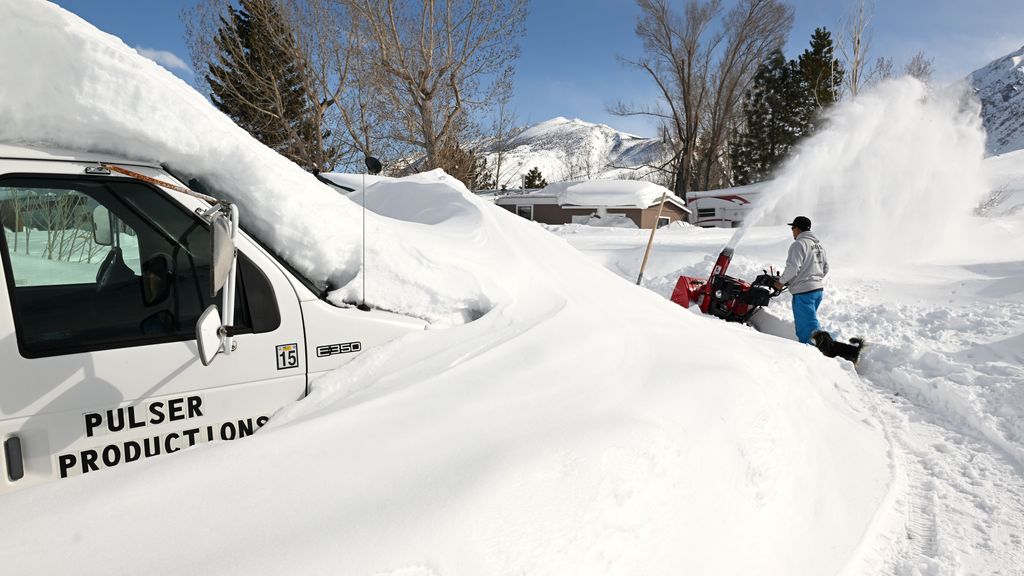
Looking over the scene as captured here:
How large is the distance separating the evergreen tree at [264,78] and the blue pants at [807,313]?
840 inches


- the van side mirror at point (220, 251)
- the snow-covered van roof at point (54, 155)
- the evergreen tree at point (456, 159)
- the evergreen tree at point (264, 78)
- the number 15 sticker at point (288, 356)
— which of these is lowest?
the number 15 sticker at point (288, 356)

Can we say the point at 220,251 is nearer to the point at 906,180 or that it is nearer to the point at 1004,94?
the point at 906,180

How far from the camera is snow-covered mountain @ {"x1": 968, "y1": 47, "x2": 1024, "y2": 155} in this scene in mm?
148062

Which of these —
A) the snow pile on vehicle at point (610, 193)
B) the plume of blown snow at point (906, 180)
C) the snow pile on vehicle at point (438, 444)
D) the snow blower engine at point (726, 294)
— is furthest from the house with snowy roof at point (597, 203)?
the snow pile on vehicle at point (438, 444)

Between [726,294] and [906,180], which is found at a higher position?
[906,180]

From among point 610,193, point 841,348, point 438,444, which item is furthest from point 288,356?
point 610,193

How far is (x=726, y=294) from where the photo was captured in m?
7.42

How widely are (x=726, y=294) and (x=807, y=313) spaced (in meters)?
1.09

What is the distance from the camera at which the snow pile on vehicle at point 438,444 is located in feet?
4.63

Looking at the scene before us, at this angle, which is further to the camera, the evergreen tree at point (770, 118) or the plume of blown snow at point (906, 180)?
the evergreen tree at point (770, 118)

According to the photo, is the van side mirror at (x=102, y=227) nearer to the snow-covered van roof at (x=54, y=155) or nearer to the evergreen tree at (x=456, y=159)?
the snow-covered van roof at (x=54, y=155)

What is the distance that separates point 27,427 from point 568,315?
2116mm

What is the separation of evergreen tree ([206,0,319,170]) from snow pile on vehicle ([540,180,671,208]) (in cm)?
1441

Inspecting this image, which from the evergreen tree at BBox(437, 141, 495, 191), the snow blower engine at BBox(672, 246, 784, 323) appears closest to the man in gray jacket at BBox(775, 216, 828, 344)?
the snow blower engine at BBox(672, 246, 784, 323)
